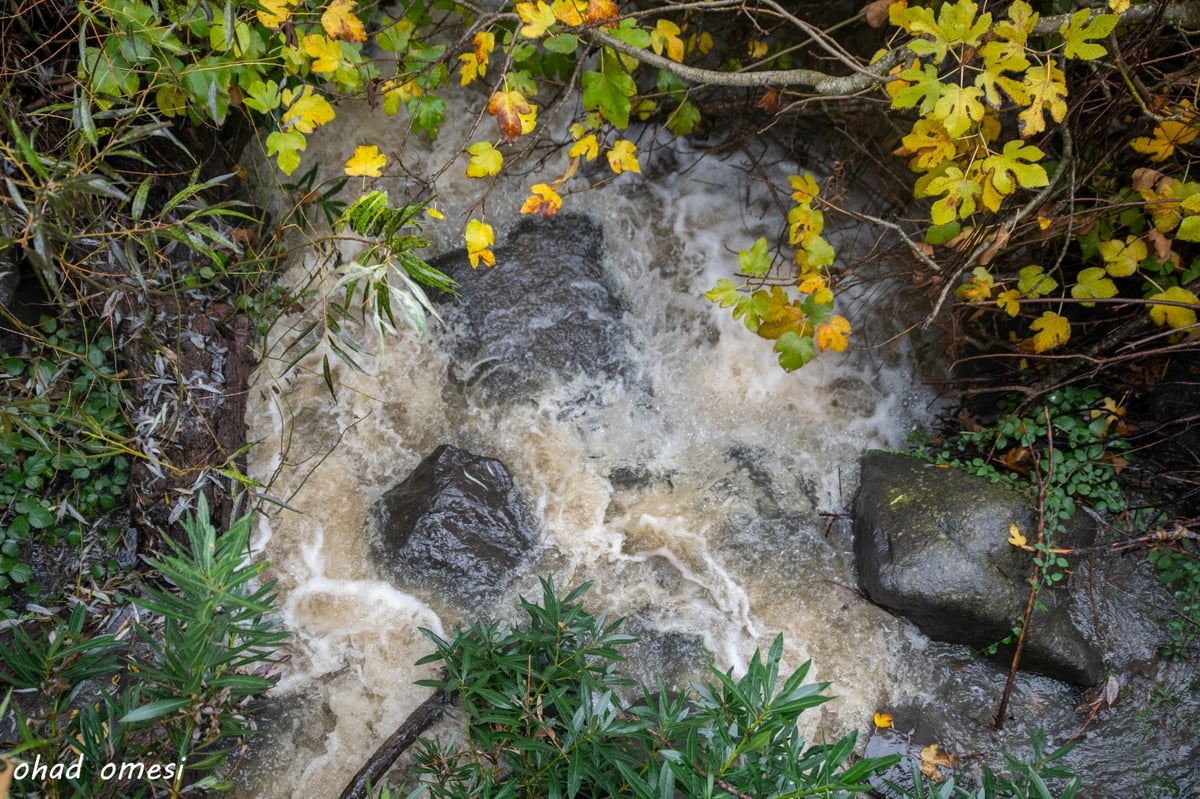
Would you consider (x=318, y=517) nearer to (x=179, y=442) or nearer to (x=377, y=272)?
(x=179, y=442)

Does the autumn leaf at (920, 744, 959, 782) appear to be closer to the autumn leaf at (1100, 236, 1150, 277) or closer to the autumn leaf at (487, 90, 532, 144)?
the autumn leaf at (1100, 236, 1150, 277)

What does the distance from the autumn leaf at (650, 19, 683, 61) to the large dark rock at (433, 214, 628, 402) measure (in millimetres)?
996

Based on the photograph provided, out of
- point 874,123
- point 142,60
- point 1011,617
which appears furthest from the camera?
point 874,123

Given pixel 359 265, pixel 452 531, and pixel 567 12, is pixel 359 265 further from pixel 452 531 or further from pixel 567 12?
pixel 452 531

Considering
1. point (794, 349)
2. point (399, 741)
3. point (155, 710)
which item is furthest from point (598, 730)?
point (794, 349)

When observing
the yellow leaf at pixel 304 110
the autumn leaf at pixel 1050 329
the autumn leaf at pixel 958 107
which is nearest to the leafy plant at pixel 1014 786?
the autumn leaf at pixel 1050 329

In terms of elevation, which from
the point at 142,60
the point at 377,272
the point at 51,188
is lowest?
the point at 377,272

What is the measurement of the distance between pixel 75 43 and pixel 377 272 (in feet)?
4.51

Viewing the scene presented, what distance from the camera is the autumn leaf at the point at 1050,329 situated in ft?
9.19

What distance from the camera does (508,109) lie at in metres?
2.55

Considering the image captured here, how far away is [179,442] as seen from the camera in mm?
2938

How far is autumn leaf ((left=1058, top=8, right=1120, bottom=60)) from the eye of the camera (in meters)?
2.18

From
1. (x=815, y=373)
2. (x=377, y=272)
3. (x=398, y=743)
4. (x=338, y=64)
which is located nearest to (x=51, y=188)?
(x=377, y=272)

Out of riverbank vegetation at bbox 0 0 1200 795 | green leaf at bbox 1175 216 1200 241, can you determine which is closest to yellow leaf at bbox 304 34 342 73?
riverbank vegetation at bbox 0 0 1200 795
